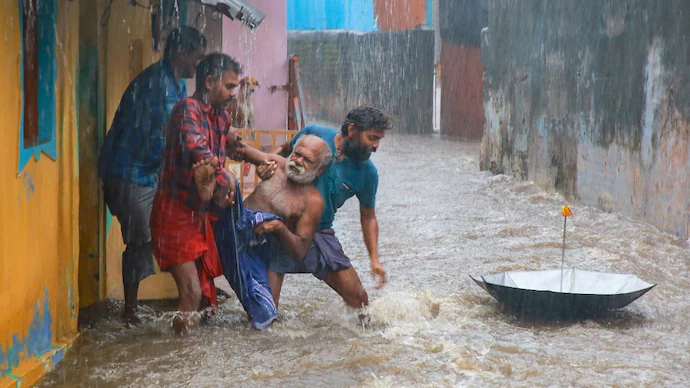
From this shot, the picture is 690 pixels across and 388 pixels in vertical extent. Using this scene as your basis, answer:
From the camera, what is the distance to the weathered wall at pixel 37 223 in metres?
3.53

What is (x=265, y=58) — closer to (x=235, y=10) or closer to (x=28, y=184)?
(x=235, y=10)

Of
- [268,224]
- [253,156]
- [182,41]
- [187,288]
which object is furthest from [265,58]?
[187,288]

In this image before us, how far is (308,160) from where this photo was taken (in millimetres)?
4844

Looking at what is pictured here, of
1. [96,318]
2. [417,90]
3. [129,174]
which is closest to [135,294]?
[96,318]

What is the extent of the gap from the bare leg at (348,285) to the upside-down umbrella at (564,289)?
0.90m

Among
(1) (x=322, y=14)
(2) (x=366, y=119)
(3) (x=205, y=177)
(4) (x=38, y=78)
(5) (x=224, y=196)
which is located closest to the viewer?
(4) (x=38, y=78)

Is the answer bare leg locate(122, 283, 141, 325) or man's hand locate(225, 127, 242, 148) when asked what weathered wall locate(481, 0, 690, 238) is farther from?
A: bare leg locate(122, 283, 141, 325)

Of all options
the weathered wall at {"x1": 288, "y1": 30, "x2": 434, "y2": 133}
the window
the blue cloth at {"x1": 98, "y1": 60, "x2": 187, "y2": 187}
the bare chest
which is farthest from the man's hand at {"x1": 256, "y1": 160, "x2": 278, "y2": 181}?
the weathered wall at {"x1": 288, "y1": 30, "x2": 434, "y2": 133}

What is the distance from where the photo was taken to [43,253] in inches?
159

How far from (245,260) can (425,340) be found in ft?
3.79

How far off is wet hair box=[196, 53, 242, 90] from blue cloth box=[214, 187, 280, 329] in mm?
649

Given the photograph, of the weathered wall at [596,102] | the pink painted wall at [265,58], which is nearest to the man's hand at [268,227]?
the weathered wall at [596,102]

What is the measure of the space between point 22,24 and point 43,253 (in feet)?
3.65

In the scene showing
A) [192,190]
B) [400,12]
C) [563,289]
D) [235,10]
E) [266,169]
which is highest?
[400,12]
